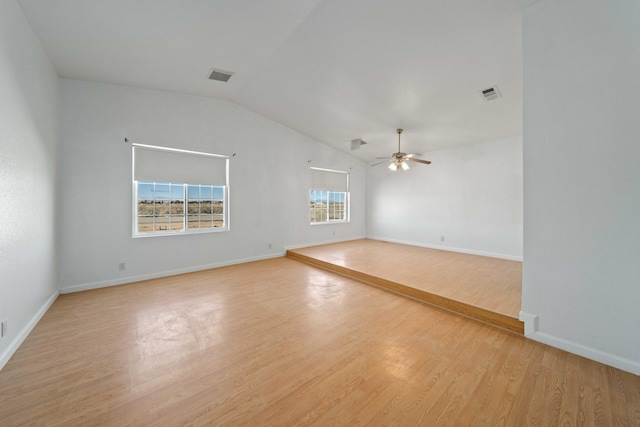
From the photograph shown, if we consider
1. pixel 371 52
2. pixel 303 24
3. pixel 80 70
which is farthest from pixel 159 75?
pixel 371 52

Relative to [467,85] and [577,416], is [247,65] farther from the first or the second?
[577,416]

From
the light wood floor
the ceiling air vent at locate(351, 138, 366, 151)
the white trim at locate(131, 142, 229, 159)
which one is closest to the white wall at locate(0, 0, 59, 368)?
the light wood floor

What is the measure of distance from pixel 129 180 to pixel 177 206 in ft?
2.75

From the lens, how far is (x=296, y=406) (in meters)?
1.59

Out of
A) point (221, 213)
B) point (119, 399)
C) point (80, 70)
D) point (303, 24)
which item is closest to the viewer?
point (119, 399)

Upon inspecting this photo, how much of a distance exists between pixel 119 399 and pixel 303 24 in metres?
3.85

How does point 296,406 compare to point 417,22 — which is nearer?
point 296,406

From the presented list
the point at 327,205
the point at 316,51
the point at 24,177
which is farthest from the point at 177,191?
the point at 327,205

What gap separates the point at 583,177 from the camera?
212 cm

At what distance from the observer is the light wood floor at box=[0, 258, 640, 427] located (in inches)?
60.2

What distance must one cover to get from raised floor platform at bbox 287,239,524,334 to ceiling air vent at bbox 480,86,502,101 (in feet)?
9.14

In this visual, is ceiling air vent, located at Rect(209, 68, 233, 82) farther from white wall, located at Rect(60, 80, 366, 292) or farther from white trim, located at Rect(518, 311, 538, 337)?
white trim, located at Rect(518, 311, 538, 337)

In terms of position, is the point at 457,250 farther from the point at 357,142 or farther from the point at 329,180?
the point at 329,180

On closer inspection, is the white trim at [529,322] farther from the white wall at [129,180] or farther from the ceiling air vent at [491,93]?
the white wall at [129,180]
